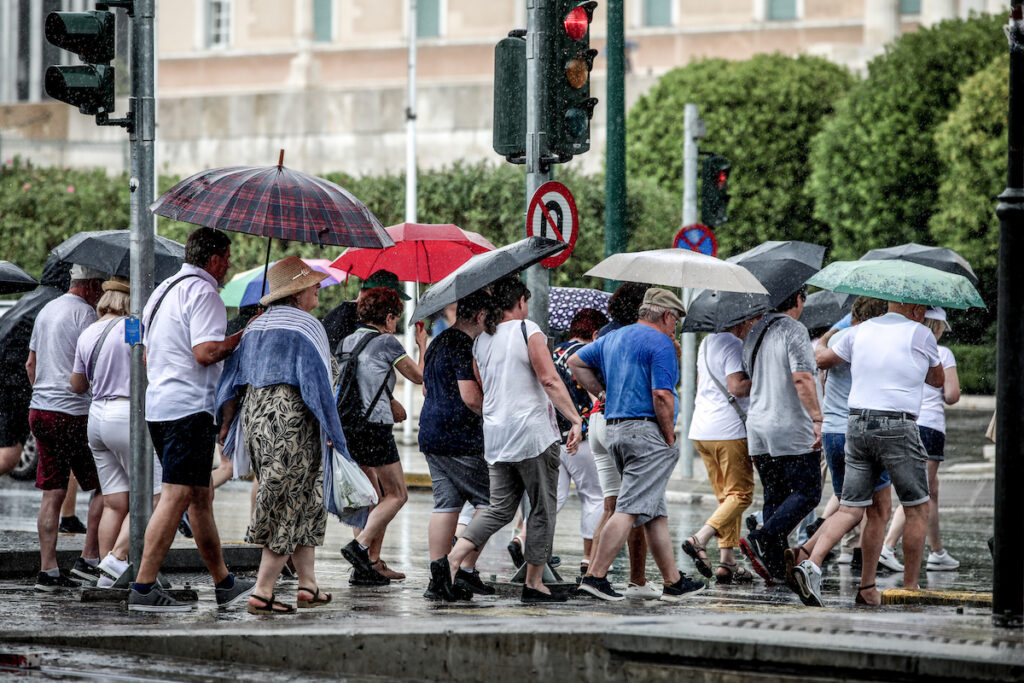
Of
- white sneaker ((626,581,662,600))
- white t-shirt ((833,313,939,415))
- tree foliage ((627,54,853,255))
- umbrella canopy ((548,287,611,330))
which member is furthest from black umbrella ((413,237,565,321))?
tree foliage ((627,54,853,255))

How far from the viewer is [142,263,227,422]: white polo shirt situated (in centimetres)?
833

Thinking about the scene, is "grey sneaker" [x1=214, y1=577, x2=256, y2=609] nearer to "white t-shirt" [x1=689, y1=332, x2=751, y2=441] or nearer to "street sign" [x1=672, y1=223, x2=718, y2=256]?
A: "white t-shirt" [x1=689, y1=332, x2=751, y2=441]

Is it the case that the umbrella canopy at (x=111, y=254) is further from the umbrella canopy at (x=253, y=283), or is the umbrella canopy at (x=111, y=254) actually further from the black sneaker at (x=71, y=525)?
the black sneaker at (x=71, y=525)

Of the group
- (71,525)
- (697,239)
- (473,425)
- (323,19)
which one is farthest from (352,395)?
(323,19)

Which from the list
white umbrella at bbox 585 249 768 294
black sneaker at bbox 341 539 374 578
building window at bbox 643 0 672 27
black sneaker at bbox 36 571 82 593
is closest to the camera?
black sneaker at bbox 36 571 82 593

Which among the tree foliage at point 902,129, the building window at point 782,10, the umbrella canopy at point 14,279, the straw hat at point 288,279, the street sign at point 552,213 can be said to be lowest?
the straw hat at point 288,279

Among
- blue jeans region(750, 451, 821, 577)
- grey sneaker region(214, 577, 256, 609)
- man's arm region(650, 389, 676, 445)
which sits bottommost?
grey sneaker region(214, 577, 256, 609)

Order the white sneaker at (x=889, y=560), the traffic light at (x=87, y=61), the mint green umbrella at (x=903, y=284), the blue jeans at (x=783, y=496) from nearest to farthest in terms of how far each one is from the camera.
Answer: the traffic light at (x=87, y=61), the mint green umbrella at (x=903, y=284), the blue jeans at (x=783, y=496), the white sneaker at (x=889, y=560)

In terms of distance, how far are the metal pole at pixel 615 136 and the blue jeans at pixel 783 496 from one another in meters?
4.11

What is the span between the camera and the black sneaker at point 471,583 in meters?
9.13

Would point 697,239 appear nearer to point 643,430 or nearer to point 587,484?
point 587,484

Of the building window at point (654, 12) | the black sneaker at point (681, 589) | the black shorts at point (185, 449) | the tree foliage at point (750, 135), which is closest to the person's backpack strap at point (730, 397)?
the black sneaker at point (681, 589)

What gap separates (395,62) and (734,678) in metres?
48.9

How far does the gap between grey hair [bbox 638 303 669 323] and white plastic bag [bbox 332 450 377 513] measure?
71.1 inches
